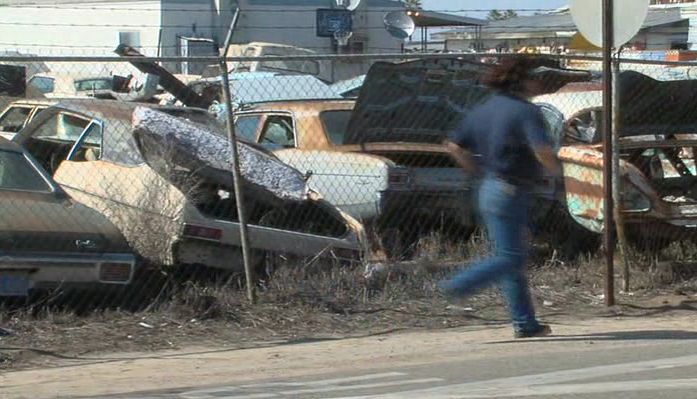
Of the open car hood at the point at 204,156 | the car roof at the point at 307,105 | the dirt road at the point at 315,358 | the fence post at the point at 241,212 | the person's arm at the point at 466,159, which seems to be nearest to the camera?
the dirt road at the point at 315,358

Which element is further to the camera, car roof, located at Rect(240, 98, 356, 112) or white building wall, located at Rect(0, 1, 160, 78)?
white building wall, located at Rect(0, 1, 160, 78)

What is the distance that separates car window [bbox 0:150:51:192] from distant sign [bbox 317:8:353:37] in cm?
2908

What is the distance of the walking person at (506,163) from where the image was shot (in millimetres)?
7941

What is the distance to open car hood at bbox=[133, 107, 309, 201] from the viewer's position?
1005 cm

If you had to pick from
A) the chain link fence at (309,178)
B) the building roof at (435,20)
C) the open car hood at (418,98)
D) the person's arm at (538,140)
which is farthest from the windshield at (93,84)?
the person's arm at (538,140)

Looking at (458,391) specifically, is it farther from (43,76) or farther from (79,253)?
(43,76)

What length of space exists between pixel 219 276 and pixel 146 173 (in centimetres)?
100

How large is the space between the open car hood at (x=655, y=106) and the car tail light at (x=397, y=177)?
196 cm

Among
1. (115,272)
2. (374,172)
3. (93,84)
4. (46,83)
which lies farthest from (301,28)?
(115,272)

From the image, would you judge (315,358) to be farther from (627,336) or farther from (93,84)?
(93,84)

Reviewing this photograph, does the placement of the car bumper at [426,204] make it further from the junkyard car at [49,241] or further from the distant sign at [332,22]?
the distant sign at [332,22]

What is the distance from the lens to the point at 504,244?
805 centimetres

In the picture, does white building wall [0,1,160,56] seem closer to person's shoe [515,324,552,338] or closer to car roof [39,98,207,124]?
car roof [39,98,207,124]

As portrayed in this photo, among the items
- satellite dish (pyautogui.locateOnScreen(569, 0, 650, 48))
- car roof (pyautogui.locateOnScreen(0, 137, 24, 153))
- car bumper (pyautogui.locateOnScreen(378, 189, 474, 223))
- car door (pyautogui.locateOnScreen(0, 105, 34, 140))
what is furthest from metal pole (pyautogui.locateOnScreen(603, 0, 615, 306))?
car door (pyautogui.locateOnScreen(0, 105, 34, 140))
